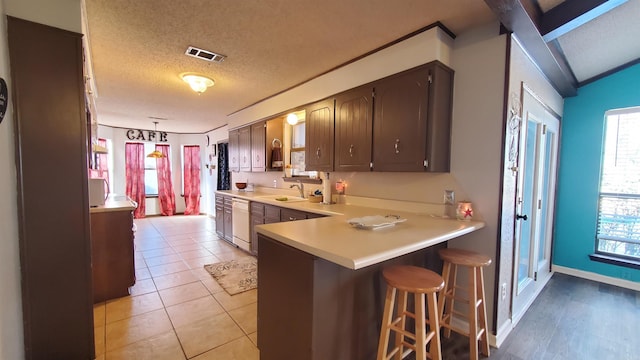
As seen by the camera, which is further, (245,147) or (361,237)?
(245,147)

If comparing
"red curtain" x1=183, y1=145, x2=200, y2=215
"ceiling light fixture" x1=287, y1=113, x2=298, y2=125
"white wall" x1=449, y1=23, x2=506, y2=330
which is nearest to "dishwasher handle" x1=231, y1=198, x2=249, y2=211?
"ceiling light fixture" x1=287, y1=113, x2=298, y2=125

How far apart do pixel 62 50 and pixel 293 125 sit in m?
2.86

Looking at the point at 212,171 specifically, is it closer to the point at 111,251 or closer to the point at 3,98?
the point at 111,251

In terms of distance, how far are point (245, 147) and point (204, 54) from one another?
98.5 inches

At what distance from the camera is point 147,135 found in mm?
7578

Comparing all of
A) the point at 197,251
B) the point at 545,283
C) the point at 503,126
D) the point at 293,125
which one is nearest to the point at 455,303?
the point at 503,126

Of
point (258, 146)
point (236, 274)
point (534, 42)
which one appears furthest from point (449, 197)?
point (258, 146)

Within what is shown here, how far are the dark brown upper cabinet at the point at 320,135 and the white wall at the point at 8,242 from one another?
2485mm

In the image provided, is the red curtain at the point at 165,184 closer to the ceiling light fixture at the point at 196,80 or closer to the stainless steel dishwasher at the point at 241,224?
the stainless steel dishwasher at the point at 241,224

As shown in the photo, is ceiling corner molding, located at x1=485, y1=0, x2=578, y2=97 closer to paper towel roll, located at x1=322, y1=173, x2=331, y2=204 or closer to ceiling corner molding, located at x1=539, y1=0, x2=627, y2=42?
Result: ceiling corner molding, located at x1=539, y1=0, x2=627, y2=42

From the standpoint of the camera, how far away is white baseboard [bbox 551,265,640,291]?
3.06 metres

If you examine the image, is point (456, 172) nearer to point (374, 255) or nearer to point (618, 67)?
point (374, 255)

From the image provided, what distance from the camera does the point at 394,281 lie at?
147cm

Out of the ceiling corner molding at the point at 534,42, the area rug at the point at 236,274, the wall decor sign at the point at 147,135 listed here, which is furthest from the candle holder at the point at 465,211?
the wall decor sign at the point at 147,135
